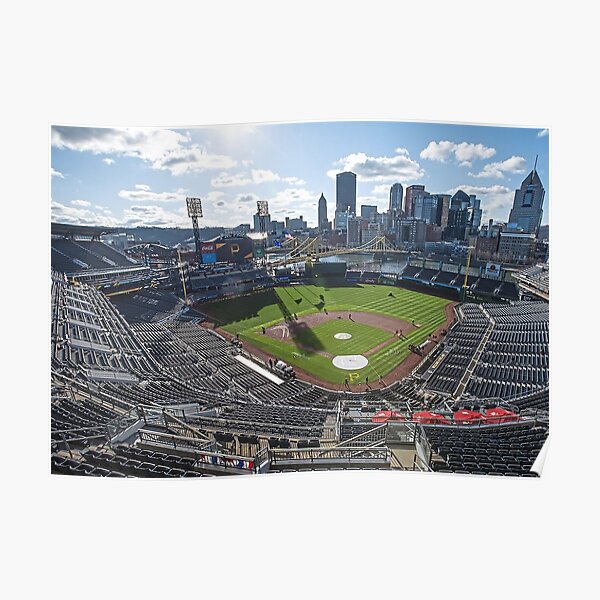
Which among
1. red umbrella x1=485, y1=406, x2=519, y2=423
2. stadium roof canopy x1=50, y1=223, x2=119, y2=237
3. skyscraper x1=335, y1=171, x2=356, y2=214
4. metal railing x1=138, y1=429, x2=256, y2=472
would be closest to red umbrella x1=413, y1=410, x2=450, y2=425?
red umbrella x1=485, y1=406, x2=519, y2=423

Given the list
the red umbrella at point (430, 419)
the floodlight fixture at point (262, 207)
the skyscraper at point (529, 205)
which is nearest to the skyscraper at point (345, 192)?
the floodlight fixture at point (262, 207)

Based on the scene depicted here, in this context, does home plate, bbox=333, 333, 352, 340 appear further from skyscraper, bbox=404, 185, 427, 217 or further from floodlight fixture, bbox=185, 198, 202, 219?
floodlight fixture, bbox=185, 198, 202, 219

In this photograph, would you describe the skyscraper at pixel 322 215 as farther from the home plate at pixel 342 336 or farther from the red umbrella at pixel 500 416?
the red umbrella at pixel 500 416

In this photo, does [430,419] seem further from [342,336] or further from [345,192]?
[345,192]

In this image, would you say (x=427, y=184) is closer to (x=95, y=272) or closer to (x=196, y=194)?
(x=196, y=194)

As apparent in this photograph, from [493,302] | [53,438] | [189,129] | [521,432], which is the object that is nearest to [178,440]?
[53,438]

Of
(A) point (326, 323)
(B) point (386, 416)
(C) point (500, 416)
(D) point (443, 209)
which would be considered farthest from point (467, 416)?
(D) point (443, 209)

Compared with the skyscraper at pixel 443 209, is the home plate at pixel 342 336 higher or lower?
lower
